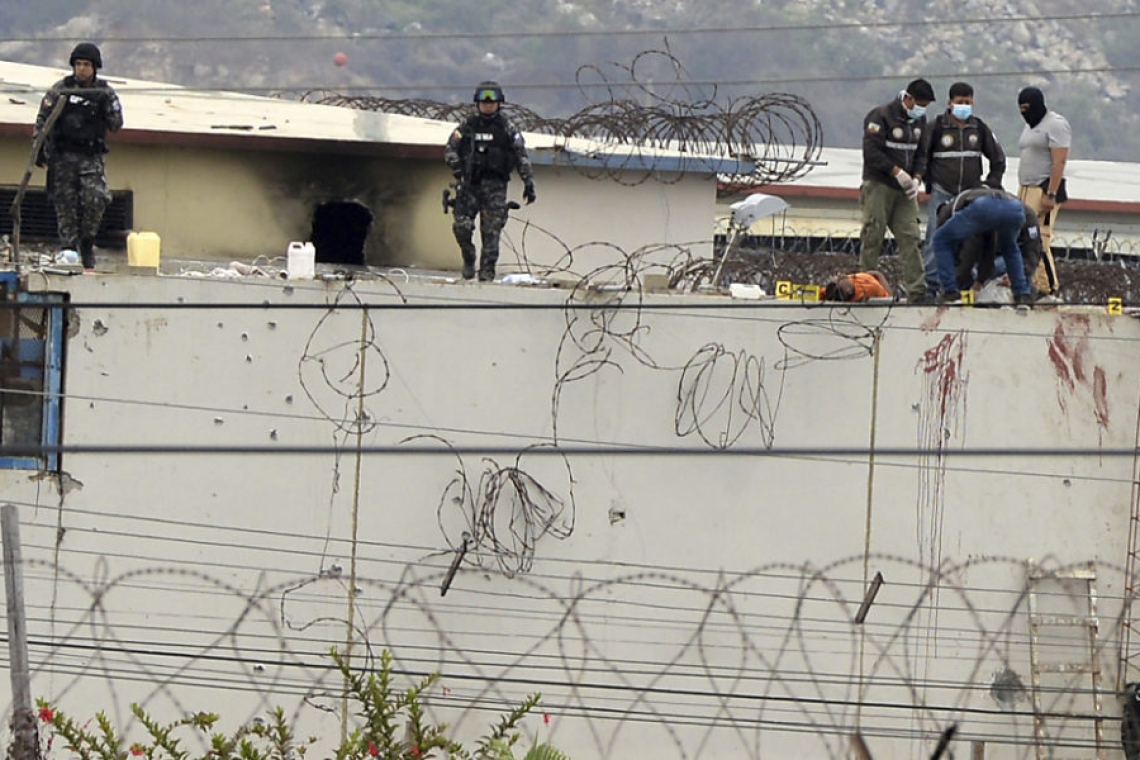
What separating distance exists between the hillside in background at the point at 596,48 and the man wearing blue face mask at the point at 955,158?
6835 centimetres

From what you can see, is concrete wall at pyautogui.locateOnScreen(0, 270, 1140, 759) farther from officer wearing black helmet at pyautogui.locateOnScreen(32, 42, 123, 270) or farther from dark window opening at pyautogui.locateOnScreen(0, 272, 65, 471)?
officer wearing black helmet at pyautogui.locateOnScreen(32, 42, 123, 270)

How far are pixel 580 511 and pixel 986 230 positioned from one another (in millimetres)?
2873

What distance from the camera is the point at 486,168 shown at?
14117 millimetres

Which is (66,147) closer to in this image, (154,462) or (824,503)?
(154,462)

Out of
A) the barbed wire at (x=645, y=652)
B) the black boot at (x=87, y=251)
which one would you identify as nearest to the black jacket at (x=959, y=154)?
the barbed wire at (x=645, y=652)

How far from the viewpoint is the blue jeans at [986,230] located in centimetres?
1326

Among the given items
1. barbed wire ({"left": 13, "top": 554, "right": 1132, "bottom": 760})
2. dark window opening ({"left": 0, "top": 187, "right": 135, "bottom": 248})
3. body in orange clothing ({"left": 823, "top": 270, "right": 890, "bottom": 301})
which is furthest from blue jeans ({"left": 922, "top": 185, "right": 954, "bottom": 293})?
dark window opening ({"left": 0, "top": 187, "right": 135, "bottom": 248})

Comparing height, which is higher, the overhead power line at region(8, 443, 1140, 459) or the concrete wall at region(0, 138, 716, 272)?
the concrete wall at region(0, 138, 716, 272)

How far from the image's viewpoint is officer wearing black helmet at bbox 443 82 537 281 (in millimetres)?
13992

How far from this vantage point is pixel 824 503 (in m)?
13.6

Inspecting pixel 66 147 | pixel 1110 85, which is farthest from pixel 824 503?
pixel 1110 85

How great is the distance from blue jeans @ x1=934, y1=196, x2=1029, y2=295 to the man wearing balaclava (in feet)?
1.68

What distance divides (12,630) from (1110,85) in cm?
8653

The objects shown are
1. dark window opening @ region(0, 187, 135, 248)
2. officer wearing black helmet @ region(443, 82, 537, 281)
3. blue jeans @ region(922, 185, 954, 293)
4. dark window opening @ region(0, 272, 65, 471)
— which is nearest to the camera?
dark window opening @ region(0, 272, 65, 471)
